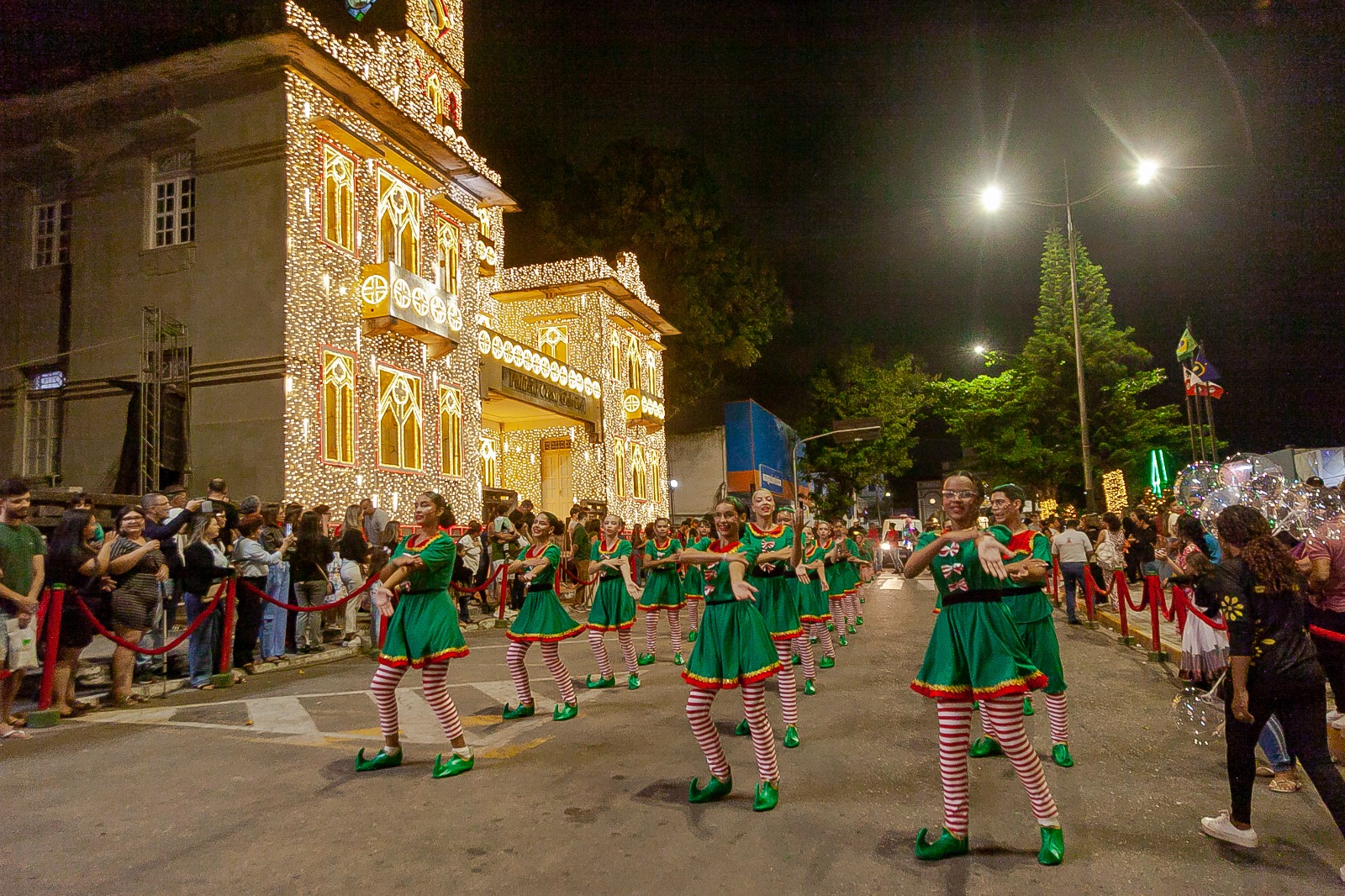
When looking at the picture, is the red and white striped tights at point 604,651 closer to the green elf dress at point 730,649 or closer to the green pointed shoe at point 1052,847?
the green elf dress at point 730,649

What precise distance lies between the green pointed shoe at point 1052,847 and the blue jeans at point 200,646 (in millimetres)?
8328

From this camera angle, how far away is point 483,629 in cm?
1488

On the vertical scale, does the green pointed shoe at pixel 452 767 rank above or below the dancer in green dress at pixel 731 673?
below

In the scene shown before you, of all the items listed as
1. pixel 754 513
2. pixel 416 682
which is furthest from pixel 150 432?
pixel 754 513

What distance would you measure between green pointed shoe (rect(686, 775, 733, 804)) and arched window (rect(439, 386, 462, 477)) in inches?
561

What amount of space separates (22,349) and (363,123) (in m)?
8.28

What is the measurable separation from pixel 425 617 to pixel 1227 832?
17.0 feet

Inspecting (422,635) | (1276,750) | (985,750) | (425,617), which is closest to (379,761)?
(422,635)

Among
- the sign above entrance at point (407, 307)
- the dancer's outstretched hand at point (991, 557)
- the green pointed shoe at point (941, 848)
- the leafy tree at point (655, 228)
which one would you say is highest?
the leafy tree at point (655, 228)

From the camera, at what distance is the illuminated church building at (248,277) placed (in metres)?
14.7

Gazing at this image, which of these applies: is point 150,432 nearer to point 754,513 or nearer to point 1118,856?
point 754,513

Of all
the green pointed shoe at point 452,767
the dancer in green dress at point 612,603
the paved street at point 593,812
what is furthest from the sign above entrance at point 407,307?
the green pointed shoe at point 452,767

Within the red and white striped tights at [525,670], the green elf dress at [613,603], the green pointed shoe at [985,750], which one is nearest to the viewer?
the green pointed shoe at [985,750]

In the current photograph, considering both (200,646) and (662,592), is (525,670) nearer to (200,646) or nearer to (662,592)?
(662,592)
